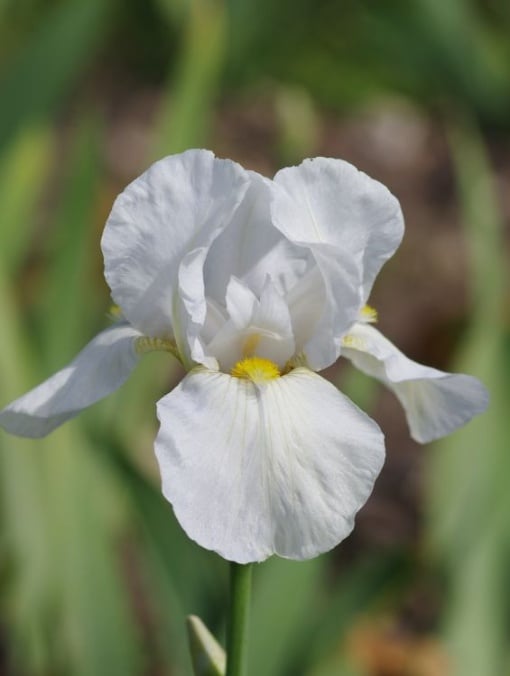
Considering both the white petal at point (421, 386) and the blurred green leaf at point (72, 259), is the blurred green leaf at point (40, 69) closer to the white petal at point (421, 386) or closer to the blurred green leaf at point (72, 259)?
the blurred green leaf at point (72, 259)

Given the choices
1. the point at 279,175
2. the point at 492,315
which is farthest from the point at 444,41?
the point at 279,175

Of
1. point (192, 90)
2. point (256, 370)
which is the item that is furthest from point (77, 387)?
point (192, 90)

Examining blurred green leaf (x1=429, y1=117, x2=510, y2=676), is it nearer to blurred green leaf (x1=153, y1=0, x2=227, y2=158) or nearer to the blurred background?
the blurred background

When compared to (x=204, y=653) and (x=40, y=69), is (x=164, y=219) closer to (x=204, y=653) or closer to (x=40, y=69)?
(x=204, y=653)

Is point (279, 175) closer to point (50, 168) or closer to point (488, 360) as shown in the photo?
point (488, 360)

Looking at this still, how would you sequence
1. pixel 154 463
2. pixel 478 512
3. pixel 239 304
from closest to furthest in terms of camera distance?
pixel 239 304, pixel 478 512, pixel 154 463

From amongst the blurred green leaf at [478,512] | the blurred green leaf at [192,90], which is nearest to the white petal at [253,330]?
the blurred green leaf at [478,512]
